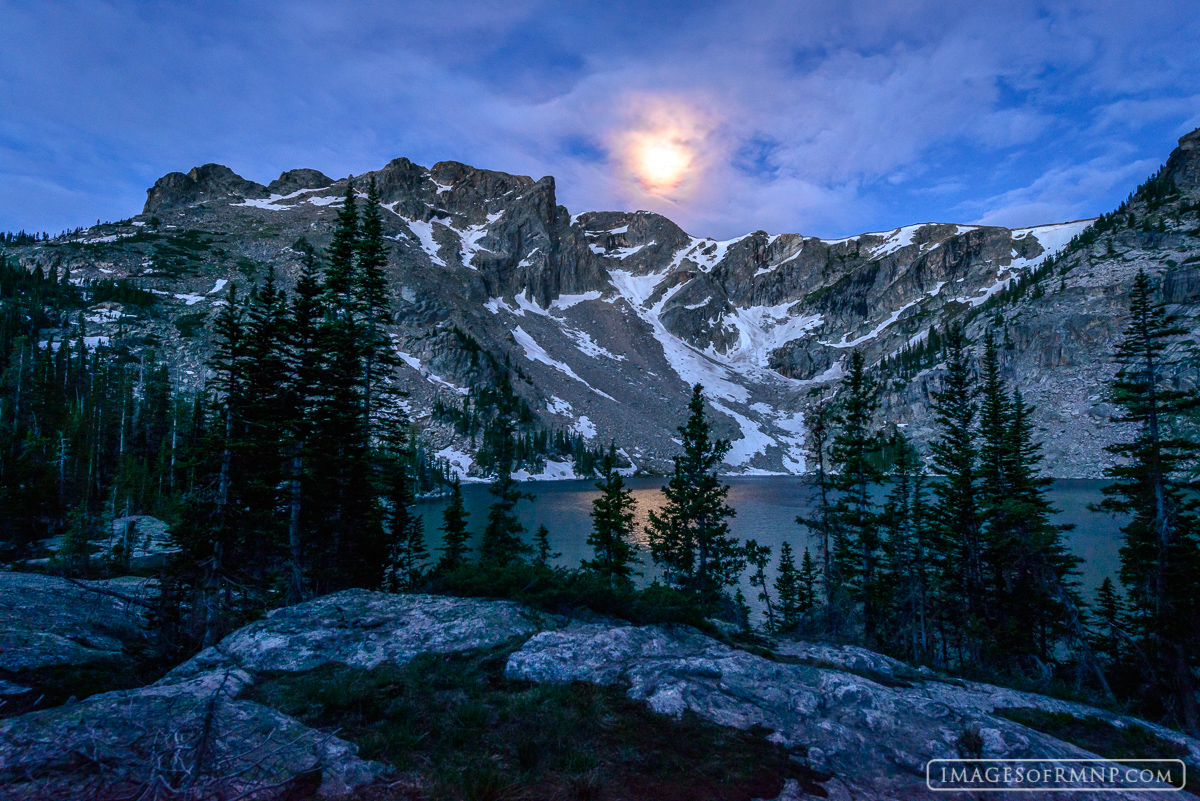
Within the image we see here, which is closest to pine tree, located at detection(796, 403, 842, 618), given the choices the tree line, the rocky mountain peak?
the tree line

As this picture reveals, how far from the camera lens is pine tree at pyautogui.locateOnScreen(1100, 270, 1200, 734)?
17094 millimetres

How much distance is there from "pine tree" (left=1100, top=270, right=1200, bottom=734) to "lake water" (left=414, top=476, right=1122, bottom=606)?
12017 millimetres

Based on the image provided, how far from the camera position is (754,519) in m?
64.8

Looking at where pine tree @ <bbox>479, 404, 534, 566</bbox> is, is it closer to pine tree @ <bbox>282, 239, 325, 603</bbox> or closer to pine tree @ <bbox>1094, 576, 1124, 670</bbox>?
pine tree @ <bbox>282, 239, 325, 603</bbox>

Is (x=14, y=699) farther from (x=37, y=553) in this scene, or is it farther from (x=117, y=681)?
(x=37, y=553)

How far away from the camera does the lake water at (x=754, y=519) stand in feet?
140

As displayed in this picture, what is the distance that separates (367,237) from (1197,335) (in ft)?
582

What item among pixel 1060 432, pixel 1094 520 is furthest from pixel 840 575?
pixel 1060 432

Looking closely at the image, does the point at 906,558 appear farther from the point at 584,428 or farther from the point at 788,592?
the point at 584,428

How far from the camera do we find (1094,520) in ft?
193

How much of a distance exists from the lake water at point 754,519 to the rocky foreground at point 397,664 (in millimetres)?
16538

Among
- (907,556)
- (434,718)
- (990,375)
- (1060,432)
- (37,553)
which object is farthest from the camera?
(1060,432)

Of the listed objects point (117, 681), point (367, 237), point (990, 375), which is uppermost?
point (367, 237)

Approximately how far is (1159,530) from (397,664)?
26423 mm
